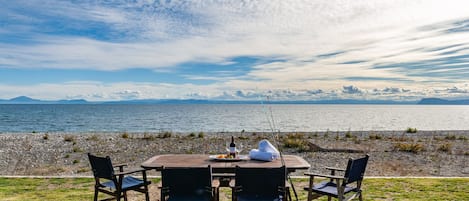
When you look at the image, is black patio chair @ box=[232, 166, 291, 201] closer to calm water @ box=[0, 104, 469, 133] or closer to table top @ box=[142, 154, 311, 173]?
table top @ box=[142, 154, 311, 173]

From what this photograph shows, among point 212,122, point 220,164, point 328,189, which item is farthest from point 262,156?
point 212,122

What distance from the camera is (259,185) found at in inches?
139

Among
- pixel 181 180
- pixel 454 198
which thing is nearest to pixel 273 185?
pixel 181 180

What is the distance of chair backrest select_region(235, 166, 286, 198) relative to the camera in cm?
348

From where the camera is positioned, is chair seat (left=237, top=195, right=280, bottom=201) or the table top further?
the table top

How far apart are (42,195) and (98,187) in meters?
1.62

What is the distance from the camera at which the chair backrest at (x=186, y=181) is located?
350cm

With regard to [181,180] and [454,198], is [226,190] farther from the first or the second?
[454,198]

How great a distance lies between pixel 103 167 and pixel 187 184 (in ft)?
3.71

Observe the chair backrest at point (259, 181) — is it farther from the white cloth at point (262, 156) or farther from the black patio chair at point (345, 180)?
the white cloth at point (262, 156)

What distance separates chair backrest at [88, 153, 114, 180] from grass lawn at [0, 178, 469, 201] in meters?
1.30

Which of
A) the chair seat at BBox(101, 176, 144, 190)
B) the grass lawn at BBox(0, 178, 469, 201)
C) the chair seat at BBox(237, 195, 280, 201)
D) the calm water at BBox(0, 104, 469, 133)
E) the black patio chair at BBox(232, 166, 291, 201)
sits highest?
the black patio chair at BBox(232, 166, 291, 201)

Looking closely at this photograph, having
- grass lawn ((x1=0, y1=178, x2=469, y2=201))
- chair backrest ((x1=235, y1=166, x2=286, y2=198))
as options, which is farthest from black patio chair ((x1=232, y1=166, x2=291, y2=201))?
grass lawn ((x1=0, y1=178, x2=469, y2=201))

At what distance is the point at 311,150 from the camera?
12.6 metres
